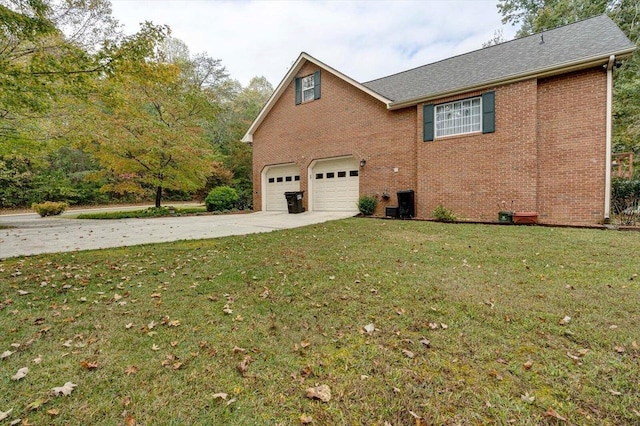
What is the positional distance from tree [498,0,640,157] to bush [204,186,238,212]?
60.9 feet

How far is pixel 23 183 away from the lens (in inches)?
861

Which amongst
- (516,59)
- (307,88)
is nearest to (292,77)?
(307,88)

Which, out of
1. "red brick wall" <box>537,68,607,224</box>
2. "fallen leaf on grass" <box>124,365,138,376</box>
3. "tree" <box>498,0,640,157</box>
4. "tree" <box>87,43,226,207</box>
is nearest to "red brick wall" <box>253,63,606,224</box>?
"red brick wall" <box>537,68,607,224</box>

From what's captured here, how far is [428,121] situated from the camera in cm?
1009

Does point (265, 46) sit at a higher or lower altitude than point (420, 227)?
higher

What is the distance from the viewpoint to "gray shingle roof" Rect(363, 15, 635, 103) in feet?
26.0

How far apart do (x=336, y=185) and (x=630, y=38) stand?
54.1 feet

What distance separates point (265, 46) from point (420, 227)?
27.6 m

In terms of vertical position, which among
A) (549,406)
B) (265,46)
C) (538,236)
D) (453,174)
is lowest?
(549,406)

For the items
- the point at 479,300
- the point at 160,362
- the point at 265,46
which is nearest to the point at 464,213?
the point at 479,300

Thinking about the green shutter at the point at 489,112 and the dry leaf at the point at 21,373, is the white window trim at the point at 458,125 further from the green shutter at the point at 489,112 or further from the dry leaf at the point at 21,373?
the dry leaf at the point at 21,373

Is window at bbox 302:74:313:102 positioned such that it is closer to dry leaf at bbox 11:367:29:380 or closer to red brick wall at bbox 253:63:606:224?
red brick wall at bbox 253:63:606:224

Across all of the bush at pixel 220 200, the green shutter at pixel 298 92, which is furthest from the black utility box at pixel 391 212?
the bush at pixel 220 200

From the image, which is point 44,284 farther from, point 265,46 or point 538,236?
point 265,46
